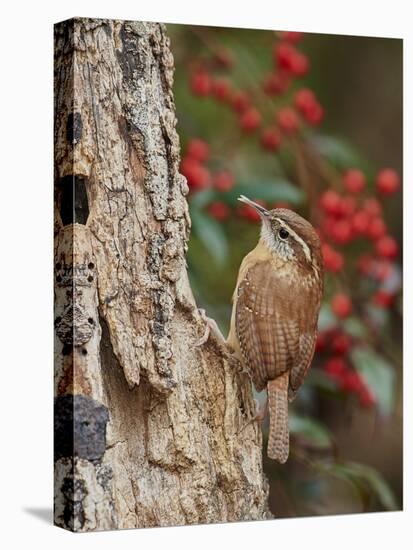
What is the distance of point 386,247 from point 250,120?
84cm

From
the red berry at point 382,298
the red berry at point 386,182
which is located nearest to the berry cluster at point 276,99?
the red berry at point 386,182

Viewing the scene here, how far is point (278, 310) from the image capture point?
219 inches

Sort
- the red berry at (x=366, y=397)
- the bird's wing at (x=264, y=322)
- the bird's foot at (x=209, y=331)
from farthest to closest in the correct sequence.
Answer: the red berry at (x=366, y=397)
the bird's wing at (x=264, y=322)
the bird's foot at (x=209, y=331)

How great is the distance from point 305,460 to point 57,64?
193 cm

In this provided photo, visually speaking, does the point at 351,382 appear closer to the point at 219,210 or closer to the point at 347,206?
the point at 347,206

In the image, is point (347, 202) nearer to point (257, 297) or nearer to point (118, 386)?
point (257, 297)

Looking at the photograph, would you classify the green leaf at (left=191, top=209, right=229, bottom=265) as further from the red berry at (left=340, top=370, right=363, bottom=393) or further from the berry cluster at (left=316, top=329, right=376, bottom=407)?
the red berry at (left=340, top=370, right=363, bottom=393)

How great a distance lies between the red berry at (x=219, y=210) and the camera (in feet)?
18.3

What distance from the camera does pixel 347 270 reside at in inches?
231

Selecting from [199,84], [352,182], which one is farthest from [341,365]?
[199,84]

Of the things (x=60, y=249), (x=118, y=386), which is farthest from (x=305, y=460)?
(x=60, y=249)

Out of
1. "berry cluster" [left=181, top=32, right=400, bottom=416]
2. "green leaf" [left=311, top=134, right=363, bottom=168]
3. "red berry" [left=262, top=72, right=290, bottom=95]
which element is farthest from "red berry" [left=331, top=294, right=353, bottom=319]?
"red berry" [left=262, top=72, right=290, bottom=95]

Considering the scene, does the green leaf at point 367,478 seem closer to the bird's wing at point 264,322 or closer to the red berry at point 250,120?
the bird's wing at point 264,322

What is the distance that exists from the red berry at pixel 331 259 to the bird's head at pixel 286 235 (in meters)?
0.10
